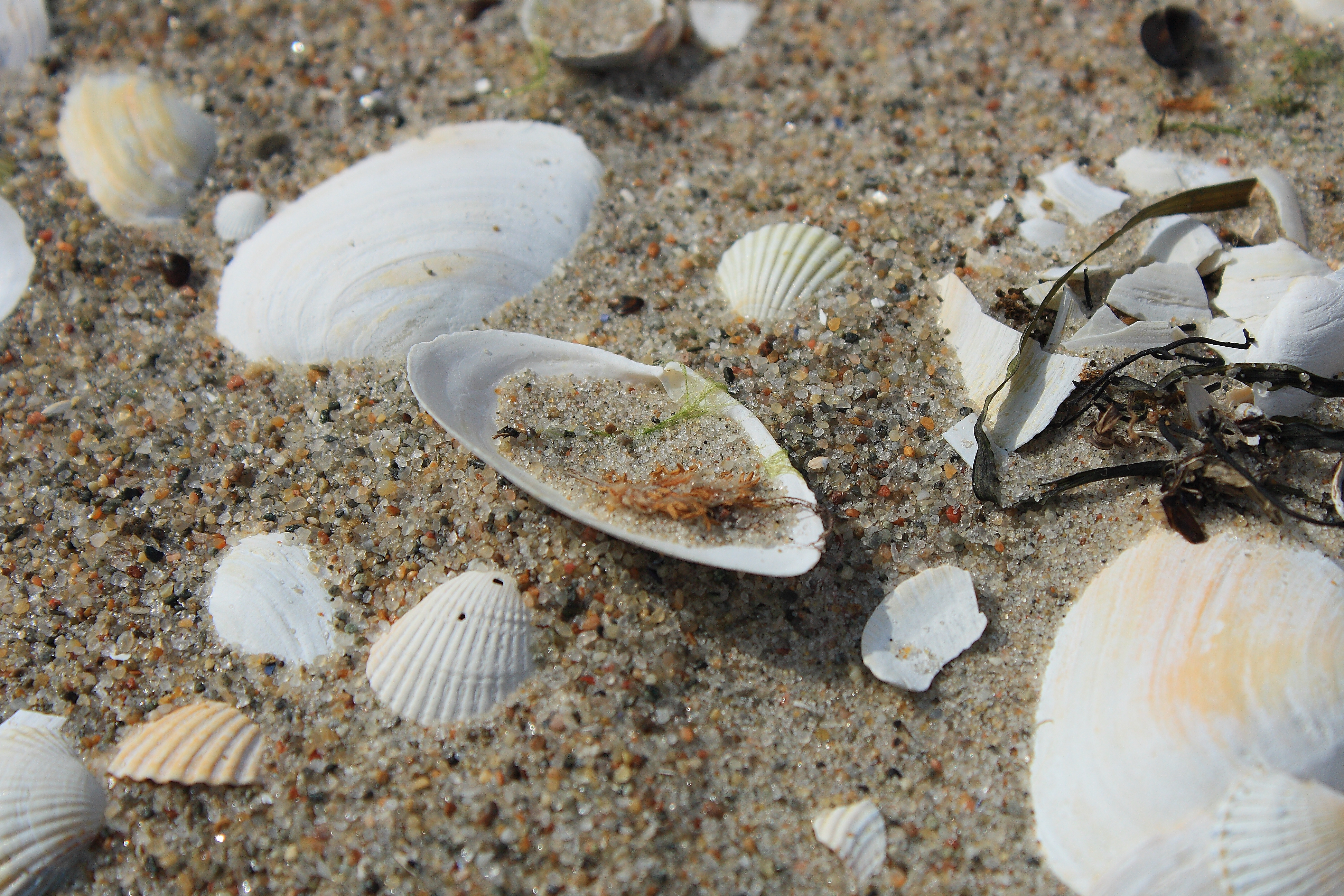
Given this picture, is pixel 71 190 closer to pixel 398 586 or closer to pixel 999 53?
pixel 398 586

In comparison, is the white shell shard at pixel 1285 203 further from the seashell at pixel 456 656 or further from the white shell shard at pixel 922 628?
the seashell at pixel 456 656

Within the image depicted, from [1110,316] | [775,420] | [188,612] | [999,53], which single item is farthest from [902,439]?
[188,612]

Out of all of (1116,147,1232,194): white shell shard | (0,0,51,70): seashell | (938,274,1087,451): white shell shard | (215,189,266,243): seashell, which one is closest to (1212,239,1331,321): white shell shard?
(1116,147,1232,194): white shell shard

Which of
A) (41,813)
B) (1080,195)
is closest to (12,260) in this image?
(41,813)

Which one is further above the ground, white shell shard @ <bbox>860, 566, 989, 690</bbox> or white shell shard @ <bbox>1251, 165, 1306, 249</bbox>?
white shell shard @ <bbox>1251, 165, 1306, 249</bbox>

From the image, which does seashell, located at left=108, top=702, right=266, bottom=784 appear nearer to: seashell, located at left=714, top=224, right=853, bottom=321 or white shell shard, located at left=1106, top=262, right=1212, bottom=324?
seashell, located at left=714, top=224, right=853, bottom=321

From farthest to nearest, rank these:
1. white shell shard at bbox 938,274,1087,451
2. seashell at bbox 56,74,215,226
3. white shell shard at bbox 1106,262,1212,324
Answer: seashell at bbox 56,74,215,226
white shell shard at bbox 1106,262,1212,324
white shell shard at bbox 938,274,1087,451
